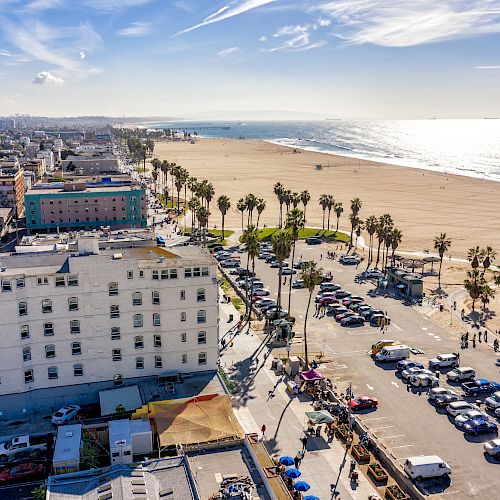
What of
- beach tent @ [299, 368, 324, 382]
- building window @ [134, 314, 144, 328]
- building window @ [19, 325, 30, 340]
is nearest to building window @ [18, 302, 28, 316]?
building window @ [19, 325, 30, 340]

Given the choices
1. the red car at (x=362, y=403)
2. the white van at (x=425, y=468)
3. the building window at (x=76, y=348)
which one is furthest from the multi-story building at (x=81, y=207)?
the white van at (x=425, y=468)

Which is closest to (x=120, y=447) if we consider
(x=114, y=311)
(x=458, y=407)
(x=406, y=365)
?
(x=114, y=311)

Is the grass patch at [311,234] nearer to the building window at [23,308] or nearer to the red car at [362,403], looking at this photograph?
the red car at [362,403]

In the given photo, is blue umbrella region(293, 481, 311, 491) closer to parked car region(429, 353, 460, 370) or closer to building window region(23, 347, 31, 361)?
building window region(23, 347, 31, 361)

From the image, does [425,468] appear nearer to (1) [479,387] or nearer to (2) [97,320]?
(1) [479,387]

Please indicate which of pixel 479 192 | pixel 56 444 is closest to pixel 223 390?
pixel 56 444

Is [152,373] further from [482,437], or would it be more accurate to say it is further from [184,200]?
[184,200]
